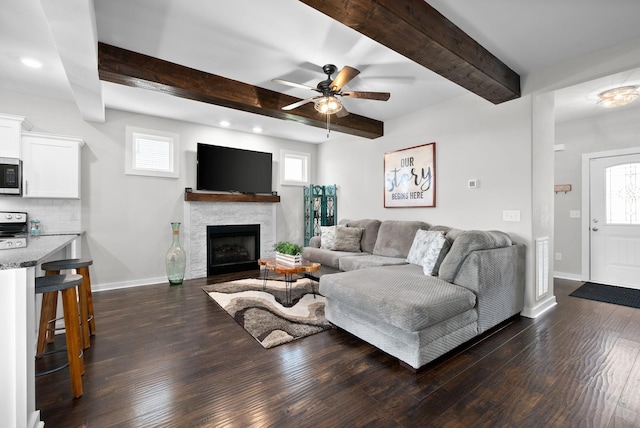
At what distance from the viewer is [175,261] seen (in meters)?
4.34

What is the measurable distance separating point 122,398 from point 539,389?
8.62 feet

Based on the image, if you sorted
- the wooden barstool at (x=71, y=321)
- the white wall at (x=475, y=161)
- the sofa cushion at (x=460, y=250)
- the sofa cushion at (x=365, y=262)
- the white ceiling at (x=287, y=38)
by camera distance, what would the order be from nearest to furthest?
the wooden barstool at (x=71, y=321) → the white ceiling at (x=287, y=38) → the sofa cushion at (x=460, y=250) → the white wall at (x=475, y=161) → the sofa cushion at (x=365, y=262)

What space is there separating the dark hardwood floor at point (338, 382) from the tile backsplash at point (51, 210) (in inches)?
73.2

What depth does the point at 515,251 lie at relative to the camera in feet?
9.70

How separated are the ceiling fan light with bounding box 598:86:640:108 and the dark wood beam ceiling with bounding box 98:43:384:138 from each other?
3.29 m

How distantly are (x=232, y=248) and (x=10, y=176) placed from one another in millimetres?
3022

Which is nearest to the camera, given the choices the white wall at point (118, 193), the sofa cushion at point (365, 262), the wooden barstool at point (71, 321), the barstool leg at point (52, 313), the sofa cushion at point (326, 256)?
the wooden barstool at point (71, 321)

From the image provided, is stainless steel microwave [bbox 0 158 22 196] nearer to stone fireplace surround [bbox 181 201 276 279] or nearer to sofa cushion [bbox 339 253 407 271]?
stone fireplace surround [bbox 181 201 276 279]

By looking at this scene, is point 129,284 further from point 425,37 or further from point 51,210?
point 425,37

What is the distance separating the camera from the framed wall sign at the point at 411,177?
4073 millimetres

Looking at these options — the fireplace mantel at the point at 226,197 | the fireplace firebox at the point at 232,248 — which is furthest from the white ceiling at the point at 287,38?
the fireplace firebox at the point at 232,248

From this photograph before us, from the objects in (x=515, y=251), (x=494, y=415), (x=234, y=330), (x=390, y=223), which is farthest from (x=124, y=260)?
(x=515, y=251)

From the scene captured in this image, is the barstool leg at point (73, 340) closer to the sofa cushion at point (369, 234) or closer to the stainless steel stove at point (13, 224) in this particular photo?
the stainless steel stove at point (13, 224)

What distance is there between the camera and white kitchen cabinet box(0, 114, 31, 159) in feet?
10.3
